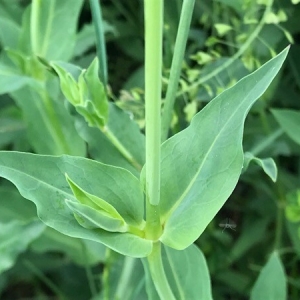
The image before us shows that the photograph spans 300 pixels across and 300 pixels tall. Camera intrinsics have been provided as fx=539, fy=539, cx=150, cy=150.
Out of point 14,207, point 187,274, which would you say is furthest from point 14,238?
point 187,274

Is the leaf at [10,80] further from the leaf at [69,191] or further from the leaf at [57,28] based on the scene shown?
the leaf at [69,191]

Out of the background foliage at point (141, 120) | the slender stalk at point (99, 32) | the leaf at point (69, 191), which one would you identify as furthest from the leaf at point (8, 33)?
the leaf at point (69, 191)

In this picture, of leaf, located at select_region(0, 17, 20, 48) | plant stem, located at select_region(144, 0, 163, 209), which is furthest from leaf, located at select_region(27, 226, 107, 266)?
plant stem, located at select_region(144, 0, 163, 209)

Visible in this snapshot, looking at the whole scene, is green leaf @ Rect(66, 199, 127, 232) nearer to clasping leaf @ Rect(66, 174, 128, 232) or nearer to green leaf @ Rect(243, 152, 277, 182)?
clasping leaf @ Rect(66, 174, 128, 232)

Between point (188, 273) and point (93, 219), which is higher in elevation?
point (93, 219)

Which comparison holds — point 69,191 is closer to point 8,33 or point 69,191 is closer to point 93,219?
point 93,219

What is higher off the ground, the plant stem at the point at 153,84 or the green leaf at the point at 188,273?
the plant stem at the point at 153,84

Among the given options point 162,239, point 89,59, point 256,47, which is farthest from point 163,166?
point 89,59
